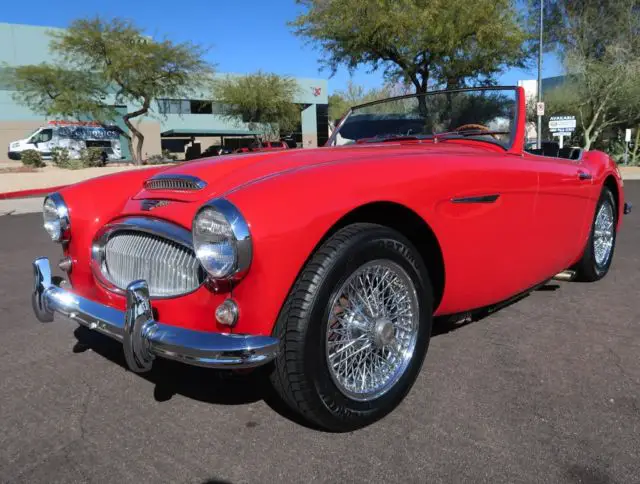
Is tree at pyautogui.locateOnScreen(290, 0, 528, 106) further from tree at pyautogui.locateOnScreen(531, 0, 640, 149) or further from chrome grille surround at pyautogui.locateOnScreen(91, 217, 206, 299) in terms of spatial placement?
chrome grille surround at pyautogui.locateOnScreen(91, 217, 206, 299)

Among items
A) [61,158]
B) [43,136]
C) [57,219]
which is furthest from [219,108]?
[57,219]

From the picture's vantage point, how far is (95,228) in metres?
2.64

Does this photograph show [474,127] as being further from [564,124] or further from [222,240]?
[564,124]

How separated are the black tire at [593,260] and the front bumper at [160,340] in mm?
3053

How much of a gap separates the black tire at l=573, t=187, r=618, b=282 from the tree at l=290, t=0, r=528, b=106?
614 inches

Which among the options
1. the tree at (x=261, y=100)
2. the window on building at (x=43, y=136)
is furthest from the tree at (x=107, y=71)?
the tree at (x=261, y=100)

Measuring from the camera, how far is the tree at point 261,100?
129 ft

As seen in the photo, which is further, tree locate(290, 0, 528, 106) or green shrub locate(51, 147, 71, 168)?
green shrub locate(51, 147, 71, 168)

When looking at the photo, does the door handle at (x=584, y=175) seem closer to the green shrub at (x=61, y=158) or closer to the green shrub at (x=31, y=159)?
the green shrub at (x=61, y=158)

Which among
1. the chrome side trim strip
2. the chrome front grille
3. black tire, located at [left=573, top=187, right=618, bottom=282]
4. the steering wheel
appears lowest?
black tire, located at [left=573, top=187, right=618, bottom=282]

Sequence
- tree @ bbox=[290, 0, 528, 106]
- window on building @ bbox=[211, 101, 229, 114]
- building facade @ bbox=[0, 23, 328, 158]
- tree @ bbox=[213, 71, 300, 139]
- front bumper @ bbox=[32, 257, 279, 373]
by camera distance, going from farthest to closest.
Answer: window on building @ bbox=[211, 101, 229, 114]
tree @ bbox=[213, 71, 300, 139]
building facade @ bbox=[0, 23, 328, 158]
tree @ bbox=[290, 0, 528, 106]
front bumper @ bbox=[32, 257, 279, 373]

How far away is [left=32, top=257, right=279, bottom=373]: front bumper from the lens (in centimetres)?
182

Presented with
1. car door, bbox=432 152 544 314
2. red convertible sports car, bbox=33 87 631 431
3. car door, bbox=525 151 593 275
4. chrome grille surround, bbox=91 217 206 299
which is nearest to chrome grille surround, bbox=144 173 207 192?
red convertible sports car, bbox=33 87 631 431

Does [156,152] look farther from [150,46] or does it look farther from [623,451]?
[623,451]
